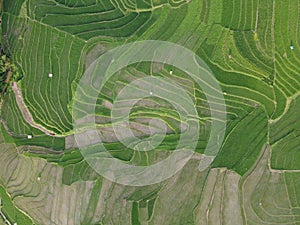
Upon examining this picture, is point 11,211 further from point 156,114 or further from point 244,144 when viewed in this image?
point 244,144

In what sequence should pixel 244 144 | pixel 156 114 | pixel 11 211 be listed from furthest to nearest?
pixel 11 211 < pixel 156 114 < pixel 244 144

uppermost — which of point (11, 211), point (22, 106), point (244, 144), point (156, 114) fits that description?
point (156, 114)

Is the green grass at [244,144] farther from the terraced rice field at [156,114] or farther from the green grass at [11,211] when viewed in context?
the green grass at [11,211]

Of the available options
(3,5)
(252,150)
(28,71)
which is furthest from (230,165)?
(3,5)

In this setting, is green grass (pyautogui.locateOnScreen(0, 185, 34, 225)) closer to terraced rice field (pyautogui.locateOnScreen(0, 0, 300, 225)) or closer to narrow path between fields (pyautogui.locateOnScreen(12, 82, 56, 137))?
terraced rice field (pyautogui.locateOnScreen(0, 0, 300, 225))

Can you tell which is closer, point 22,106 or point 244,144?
point 244,144

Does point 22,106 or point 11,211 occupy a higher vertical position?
point 22,106

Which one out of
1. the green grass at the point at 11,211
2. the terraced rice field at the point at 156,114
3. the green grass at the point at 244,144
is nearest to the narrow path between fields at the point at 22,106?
the terraced rice field at the point at 156,114

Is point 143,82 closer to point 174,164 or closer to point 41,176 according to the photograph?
point 174,164

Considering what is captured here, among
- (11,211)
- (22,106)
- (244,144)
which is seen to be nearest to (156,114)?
(244,144)
